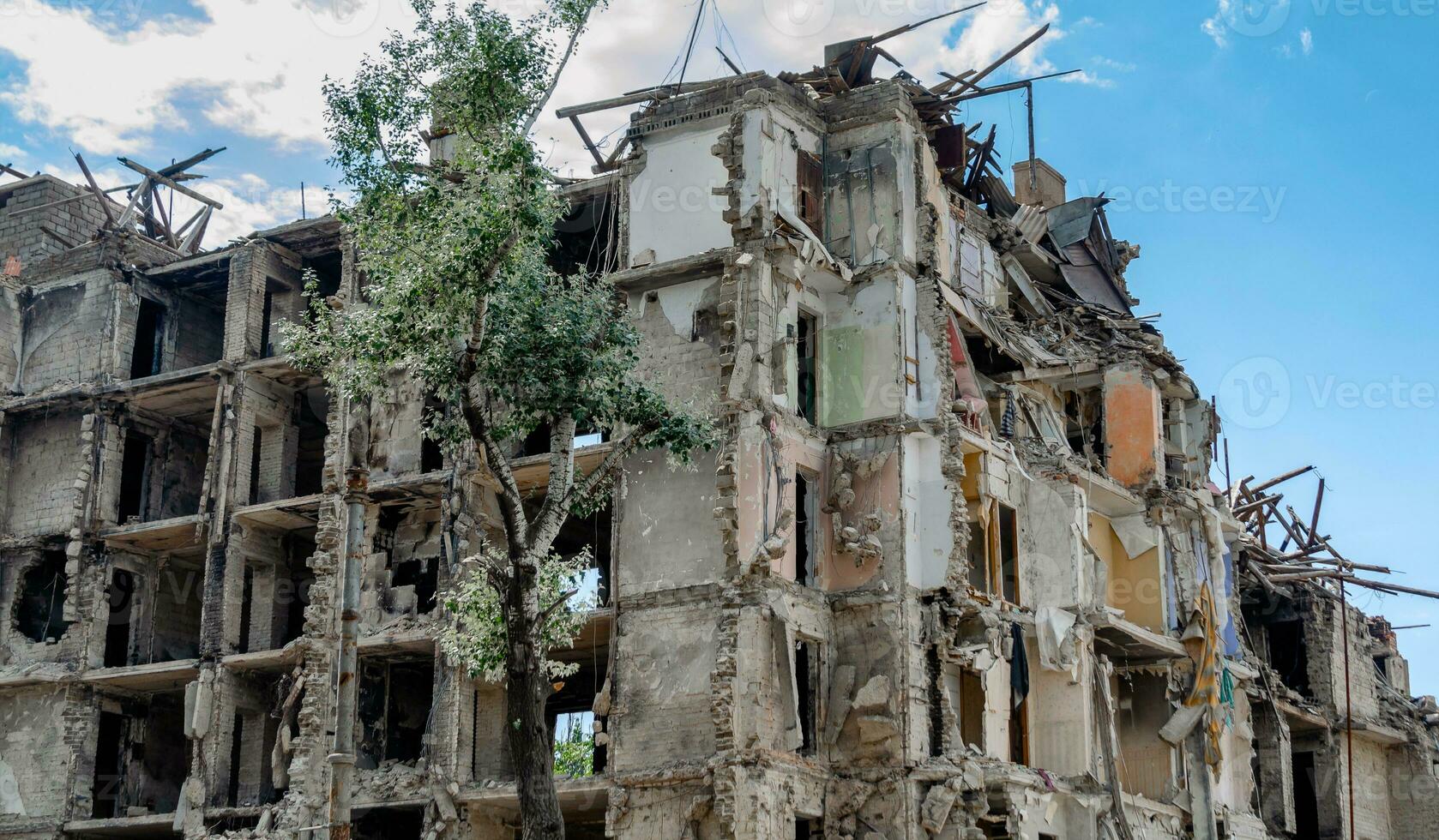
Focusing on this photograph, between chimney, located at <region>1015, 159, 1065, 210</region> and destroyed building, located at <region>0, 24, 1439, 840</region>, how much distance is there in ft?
0.42

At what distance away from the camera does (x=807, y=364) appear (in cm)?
3094

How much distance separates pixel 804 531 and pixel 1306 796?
17704mm

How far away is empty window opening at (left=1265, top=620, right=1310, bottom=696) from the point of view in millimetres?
40656

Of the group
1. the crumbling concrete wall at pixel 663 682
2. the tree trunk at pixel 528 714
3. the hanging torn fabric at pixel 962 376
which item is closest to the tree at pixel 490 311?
the tree trunk at pixel 528 714

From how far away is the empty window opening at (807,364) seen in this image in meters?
30.6

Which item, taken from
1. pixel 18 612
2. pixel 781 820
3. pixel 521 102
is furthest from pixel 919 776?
pixel 18 612

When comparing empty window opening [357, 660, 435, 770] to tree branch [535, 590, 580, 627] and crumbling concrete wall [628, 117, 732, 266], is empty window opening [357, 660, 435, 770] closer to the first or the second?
crumbling concrete wall [628, 117, 732, 266]

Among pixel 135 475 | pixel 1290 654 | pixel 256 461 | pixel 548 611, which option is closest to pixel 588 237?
pixel 256 461

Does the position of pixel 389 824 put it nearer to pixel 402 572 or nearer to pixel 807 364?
pixel 402 572

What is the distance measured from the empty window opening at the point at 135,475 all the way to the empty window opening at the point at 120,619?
56.3 inches

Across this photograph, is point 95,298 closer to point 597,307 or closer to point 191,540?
point 191,540

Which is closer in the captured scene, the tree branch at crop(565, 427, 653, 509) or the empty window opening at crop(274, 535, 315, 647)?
the tree branch at crop(565, 427, 653, 509)

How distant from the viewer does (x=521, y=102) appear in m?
23.6

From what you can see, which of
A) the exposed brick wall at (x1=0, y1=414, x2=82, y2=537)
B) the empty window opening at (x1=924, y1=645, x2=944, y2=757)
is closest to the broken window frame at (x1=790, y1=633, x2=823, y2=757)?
the empty window opening at (x1=924, y1=645, x2=944, y2=757)
